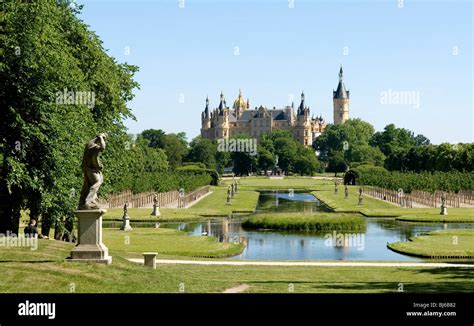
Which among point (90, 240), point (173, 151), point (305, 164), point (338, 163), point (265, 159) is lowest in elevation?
point (90, 240)

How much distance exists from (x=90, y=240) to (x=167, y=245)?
13788 millimetres

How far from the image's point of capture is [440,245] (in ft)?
103

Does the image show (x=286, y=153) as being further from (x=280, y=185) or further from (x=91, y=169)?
(x=91, y=169)

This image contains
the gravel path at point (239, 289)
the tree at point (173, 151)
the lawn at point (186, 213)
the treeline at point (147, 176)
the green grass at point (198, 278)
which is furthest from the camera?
the tree at point (173, 151)

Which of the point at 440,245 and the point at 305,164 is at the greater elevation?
the point at 305,164

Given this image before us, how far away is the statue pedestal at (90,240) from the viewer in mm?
17781

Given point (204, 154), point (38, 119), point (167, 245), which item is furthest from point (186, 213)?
point (204, 154)

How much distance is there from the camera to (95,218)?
703 inches

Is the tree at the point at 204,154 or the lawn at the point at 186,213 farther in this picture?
the tree at the point at 204,154

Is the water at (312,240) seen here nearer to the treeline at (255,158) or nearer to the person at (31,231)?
the person at (31,231)

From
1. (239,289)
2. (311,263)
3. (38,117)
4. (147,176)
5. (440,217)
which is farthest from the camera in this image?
(147,176)

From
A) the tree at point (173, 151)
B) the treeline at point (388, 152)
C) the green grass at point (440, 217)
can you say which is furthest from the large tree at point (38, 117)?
the tree at point (173, 151)

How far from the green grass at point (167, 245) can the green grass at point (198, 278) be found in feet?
20.1
